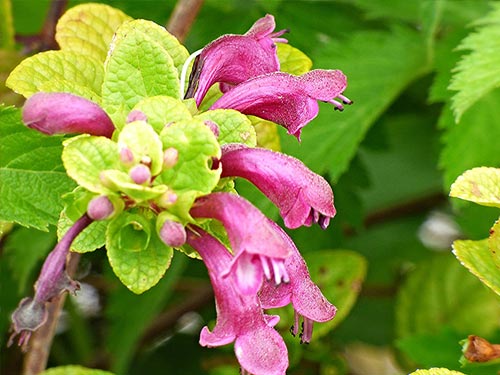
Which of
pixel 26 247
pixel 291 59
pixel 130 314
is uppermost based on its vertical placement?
pixel 291 59

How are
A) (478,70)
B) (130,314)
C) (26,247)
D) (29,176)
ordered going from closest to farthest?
(29,176) → (478,70) → (26,247) → (130,314)

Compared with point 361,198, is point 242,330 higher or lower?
higher

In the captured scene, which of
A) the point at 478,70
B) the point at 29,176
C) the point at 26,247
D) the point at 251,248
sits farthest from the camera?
the point at 26,247

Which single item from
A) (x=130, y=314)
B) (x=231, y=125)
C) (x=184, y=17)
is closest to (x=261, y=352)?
(x=231, y=125)

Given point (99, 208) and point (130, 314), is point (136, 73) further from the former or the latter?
point (130, 314)

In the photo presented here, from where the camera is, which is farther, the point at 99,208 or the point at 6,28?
the point at 6,28

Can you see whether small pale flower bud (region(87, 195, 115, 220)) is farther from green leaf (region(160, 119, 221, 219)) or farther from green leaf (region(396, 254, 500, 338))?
green leaf (region(396, 254, 500, 338))

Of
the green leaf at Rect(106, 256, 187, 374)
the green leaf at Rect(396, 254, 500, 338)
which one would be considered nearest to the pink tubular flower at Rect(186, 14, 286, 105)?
the green leaf at Rect(106, 256, 187, 374)
